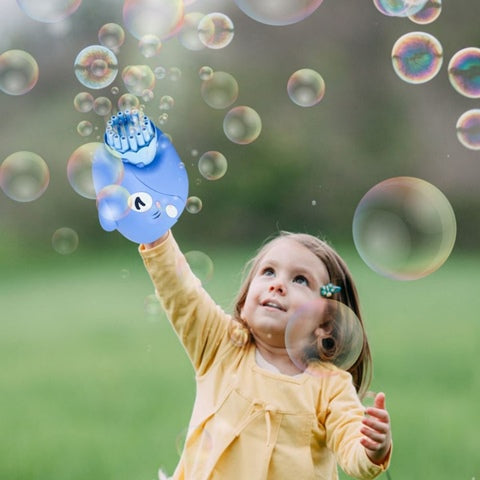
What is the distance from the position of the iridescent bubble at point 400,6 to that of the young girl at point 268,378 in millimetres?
1008

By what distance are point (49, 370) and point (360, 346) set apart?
3300mm

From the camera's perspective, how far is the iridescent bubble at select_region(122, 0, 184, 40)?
264 centimetres

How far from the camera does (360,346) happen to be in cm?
180

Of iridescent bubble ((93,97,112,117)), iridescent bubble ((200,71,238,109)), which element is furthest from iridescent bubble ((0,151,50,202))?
iridescent bubble ((200,71,238,109))

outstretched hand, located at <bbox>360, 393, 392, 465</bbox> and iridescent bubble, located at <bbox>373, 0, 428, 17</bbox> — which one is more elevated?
iridescent bubble, located at <bbox>373, 0, 428, 17</bbox>

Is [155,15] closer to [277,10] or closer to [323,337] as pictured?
[277,10]

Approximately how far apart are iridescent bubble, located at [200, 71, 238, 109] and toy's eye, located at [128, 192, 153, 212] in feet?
2.75

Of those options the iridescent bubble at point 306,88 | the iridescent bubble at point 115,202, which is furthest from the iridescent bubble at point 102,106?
the iridescent bubble at point 115,202

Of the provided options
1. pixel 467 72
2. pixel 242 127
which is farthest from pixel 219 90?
pixel 467 72

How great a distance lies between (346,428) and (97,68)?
126 cm

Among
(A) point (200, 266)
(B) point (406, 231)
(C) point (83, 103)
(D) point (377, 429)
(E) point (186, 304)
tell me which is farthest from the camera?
(C) point (83, 103)

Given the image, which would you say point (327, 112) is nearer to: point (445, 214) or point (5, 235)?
point (5, 235)

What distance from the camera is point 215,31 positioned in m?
2.61

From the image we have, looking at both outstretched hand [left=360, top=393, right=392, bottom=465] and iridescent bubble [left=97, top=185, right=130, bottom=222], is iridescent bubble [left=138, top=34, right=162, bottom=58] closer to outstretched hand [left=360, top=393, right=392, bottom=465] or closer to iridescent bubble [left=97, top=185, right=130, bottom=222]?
iridescent bubble [left=97, top=185, right=130, bottom=222]
